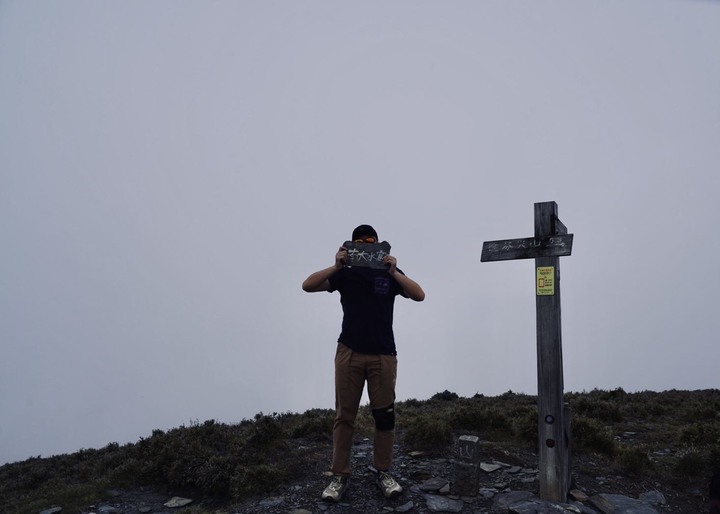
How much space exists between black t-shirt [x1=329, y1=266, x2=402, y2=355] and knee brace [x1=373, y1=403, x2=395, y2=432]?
657mm

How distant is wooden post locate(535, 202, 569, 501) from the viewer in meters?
5.39

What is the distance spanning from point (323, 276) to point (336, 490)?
2.55 m

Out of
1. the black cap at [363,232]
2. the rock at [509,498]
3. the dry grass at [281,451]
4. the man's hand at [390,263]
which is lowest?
the dry grass at [281,451]

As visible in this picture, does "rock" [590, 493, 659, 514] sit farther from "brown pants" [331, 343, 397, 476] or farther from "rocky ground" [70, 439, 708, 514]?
"brown pants" [331, 343, 397, 476]

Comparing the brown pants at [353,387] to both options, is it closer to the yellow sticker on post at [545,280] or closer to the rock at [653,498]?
the yellow sticker on post at [545,280]

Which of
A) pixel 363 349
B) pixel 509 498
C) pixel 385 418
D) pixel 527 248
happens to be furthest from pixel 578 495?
pixel 363 349

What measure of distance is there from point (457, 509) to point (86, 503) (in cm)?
563

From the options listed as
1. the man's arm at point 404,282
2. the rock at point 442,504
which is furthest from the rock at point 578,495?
the man's arm at point 404,282

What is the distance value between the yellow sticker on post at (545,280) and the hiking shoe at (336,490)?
332 cm

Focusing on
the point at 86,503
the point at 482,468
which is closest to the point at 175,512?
the point at 86,503

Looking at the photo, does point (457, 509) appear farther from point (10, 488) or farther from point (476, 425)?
point (10, 488)

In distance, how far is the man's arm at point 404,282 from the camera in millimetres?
5323

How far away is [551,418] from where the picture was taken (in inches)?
215

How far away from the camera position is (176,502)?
6.70 meters
